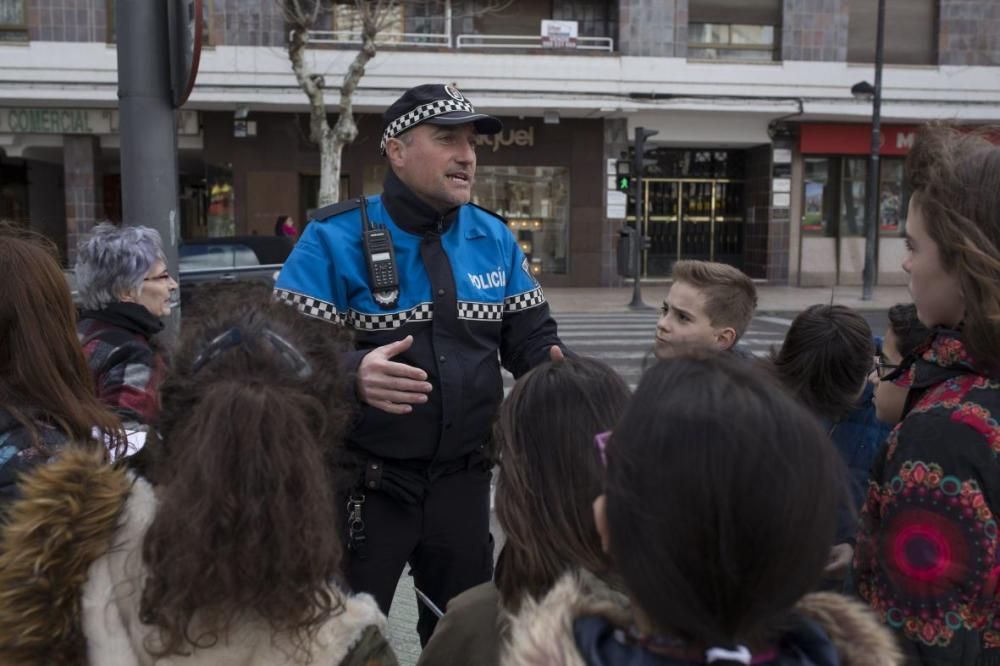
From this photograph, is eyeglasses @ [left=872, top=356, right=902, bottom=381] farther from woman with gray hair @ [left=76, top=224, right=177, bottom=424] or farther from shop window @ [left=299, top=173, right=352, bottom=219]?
shop window @ [left=299, top=173, right=352, bottom=219]

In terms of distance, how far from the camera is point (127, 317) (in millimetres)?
3295

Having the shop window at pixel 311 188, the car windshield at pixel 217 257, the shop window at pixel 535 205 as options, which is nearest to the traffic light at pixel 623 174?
the shop window at pixel 535 205

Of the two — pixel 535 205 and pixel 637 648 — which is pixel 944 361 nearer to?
pixel 637 648

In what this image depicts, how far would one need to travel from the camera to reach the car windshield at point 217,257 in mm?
12453

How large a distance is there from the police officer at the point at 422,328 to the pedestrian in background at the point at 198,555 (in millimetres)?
960

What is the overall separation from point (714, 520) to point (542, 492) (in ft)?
1.85

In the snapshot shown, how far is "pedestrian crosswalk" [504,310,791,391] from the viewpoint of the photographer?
1116 centimetres

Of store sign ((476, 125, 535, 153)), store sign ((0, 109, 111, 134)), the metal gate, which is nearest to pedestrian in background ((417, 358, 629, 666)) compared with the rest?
store sign ((476, 125, 535, 153))

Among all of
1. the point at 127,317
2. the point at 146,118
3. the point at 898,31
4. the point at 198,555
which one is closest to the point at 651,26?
the point at 898,31

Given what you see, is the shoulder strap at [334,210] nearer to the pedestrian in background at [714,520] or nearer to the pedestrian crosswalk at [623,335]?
the pedestrian in background at [714,520]

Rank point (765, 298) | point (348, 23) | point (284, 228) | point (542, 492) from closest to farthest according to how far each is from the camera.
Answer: point (542, 492) → point (765, 298) → point (284, 228) → point (348, 23)

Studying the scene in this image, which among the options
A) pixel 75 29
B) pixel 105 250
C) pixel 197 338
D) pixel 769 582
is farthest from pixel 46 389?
pixel 75 29

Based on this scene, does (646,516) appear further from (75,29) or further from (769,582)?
→ (75,29)

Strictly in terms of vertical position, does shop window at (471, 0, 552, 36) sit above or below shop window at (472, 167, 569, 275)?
above
